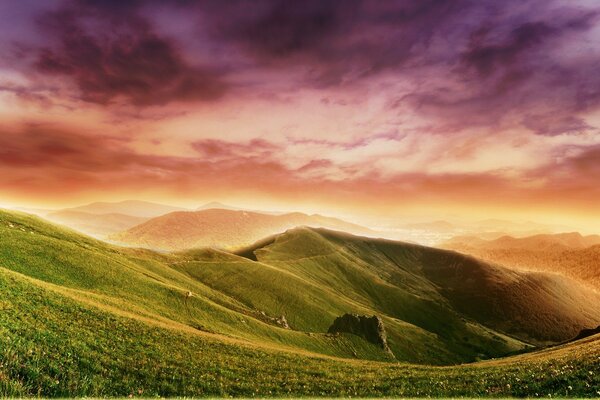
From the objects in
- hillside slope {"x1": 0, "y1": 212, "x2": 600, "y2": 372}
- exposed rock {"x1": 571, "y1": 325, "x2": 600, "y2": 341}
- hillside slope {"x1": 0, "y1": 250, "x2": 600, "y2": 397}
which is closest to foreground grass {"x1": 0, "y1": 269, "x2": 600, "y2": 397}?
hillside slope {"x1": 0, "y1": 250, "x2": 600, "y2": 397}

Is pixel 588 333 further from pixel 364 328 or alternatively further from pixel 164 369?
pixel 164 369

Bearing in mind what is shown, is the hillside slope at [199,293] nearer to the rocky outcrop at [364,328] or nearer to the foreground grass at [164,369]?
the rocky outcrop at [364,328]

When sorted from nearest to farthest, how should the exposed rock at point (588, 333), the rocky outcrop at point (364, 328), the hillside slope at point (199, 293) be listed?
1. the hillside slope at point (199, 293)
2. the exposed rock at point (588, 333)
3. the rocky outcrop at point (364, 328)

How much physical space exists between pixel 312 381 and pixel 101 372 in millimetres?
15237

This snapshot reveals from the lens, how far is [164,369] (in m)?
25.7

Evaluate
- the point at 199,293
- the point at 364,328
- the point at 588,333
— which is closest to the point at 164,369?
the point at 199,293

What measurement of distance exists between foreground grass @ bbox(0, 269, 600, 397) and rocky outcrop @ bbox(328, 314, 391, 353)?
211ft

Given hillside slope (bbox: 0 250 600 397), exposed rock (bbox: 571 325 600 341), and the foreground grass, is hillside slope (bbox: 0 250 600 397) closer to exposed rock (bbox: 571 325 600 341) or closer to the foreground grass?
the foreground grass

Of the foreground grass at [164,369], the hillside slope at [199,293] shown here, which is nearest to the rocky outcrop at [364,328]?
the hillside slope at [199,293]

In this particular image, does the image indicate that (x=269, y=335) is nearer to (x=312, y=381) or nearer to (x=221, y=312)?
(x=221, y=312)

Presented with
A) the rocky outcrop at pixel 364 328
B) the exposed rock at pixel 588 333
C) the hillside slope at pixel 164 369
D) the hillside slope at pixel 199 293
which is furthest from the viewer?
the rocky outcrop at pixel 364 328

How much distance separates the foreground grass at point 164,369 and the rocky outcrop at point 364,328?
6441 centimetres

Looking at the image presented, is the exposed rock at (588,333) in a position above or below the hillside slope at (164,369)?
below

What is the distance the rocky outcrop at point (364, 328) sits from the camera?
9481cm
